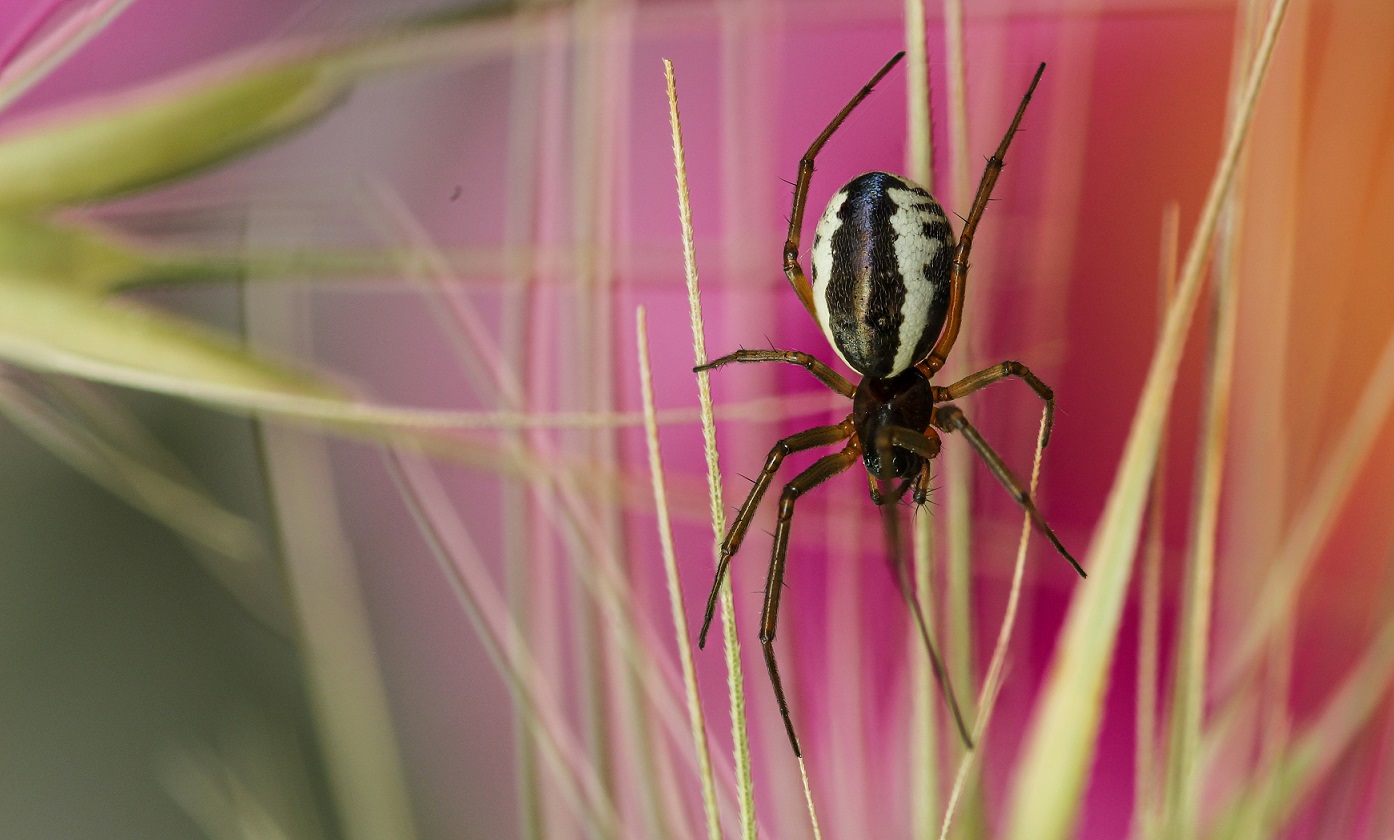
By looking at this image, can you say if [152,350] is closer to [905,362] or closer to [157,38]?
[157,38]

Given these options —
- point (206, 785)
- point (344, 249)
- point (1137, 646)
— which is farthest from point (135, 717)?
point (1137, 646)

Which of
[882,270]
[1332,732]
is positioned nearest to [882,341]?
[882,270]

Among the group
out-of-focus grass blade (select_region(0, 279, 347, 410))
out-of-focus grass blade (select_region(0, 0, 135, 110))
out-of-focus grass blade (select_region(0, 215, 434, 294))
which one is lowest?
out-of-focus grass blade (select_region(0, 279, 347, 410))

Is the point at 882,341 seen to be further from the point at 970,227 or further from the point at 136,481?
the point at 136,481

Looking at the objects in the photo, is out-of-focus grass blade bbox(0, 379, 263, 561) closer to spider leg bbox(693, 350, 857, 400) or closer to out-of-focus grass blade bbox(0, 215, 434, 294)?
out-of-focus grass blade bbox(0, 215, 434, 294)

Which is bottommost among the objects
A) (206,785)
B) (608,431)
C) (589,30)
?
(206,785)

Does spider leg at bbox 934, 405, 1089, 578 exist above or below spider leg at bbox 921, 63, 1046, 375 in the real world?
below

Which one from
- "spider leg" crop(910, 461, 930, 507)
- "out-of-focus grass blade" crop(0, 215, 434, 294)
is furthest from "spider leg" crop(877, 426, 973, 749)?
"out-of-focus grass blade" crop(0, 215, 434, 294)
